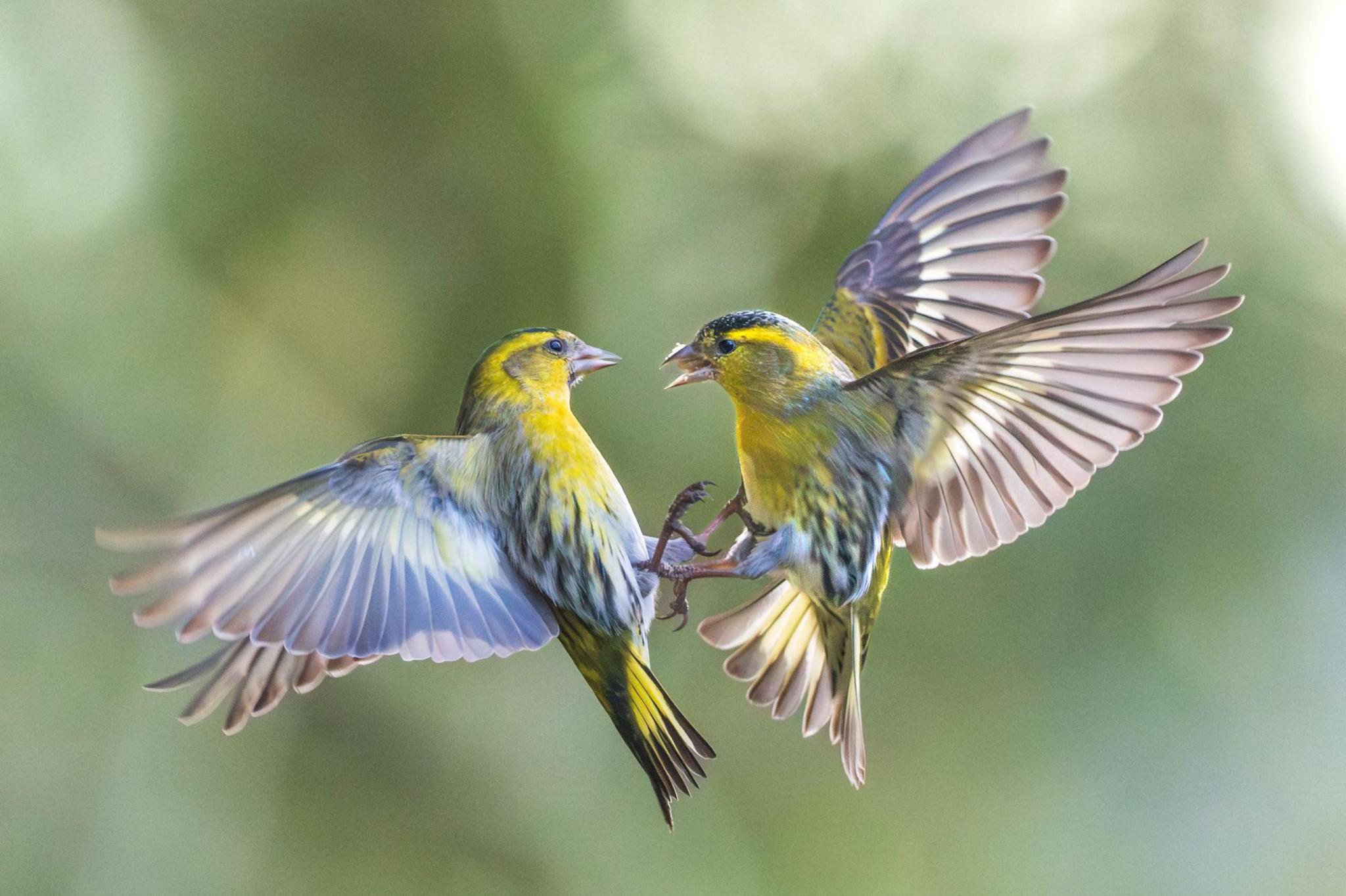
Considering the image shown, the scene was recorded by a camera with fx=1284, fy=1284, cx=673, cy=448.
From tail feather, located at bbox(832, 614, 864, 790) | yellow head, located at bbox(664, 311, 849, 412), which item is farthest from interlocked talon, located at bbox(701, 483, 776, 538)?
tail feather, located at bbox(832, 614, 864, 790)

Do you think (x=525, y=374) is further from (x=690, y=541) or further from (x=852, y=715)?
(x=852, y=715)

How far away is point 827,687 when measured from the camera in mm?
1953

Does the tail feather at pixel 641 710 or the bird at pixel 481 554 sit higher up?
the bird at pixel 481 554

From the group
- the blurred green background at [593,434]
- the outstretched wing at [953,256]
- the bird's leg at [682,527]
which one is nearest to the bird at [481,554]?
the bird's leg at [682,527]

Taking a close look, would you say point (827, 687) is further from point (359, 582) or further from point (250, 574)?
point (250, 574)

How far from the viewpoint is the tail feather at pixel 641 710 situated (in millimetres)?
1539

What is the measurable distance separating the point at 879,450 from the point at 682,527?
367 millimetres

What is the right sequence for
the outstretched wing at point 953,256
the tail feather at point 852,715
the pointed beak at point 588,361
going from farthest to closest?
the outstretched wing at point 953,256 < the tail feather at point 852,715 < the pointed beak at point 588,361

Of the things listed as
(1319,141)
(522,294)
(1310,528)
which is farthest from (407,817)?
(1319,141)

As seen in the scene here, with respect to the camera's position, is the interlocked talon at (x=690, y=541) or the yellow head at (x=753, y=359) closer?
the interlocked talon at (x=690, y=541)

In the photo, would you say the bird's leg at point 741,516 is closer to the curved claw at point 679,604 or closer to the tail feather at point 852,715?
the curved claw at point 679,604

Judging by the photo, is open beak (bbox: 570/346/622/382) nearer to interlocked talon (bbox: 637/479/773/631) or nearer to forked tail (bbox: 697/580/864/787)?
interlocked talon (bbox: 637/479/773/631)

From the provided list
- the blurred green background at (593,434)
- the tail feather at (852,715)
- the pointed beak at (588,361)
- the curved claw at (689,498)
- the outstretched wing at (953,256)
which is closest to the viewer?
the curved claw at (689,498)

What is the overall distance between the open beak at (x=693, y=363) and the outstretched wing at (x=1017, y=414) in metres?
0.19
